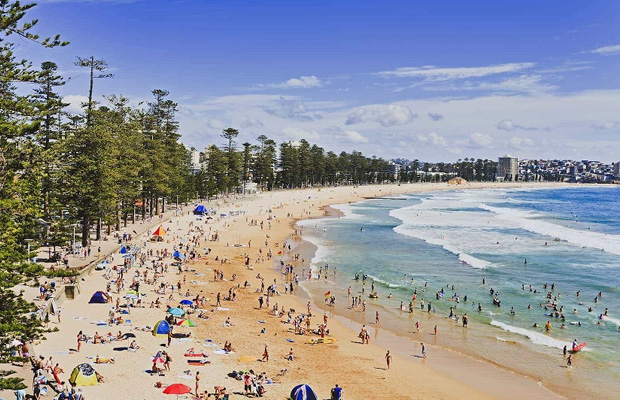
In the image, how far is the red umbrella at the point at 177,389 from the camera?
17.4 m

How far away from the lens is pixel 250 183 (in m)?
115

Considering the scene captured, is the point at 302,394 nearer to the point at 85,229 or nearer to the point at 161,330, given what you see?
the point at 161,330

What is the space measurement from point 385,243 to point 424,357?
2914cm

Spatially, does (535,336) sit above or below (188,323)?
below

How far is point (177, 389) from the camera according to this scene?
17.4 meters

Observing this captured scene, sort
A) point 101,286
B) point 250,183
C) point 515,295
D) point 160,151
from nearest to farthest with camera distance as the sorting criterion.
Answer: point 101,286 < point 515,295 < point 160,151 < point 250,183

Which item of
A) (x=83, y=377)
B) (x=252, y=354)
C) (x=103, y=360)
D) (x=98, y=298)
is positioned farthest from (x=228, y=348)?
(x=98, y=298)

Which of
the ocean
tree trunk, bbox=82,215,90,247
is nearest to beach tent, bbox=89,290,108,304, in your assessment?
tree trunk, bbox=82,215,90,247

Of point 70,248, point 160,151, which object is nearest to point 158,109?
point 160,151

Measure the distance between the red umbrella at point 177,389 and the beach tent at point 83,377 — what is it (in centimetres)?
249

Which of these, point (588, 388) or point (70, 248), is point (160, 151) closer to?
point (70, 248)

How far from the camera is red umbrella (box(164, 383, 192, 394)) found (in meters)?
17.4

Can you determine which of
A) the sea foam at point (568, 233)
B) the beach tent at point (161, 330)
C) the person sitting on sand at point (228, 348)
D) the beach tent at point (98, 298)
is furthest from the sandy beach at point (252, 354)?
the sea foam at point (568, 233)

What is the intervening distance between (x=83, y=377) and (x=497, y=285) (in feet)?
92.8
